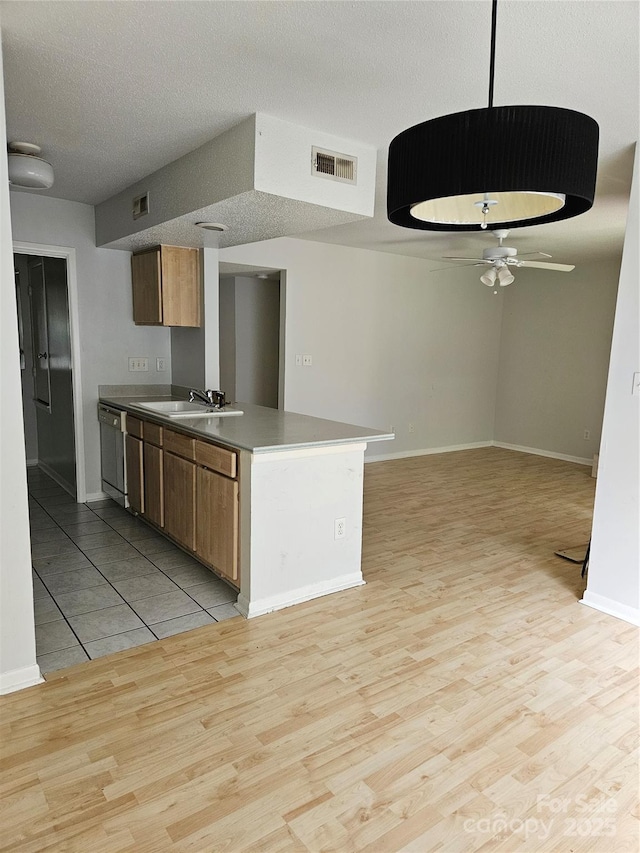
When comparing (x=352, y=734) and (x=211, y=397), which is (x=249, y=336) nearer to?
(x=211, y=397)

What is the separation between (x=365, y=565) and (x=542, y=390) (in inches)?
188

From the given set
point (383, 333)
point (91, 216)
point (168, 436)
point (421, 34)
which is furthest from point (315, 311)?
point (421, 34)

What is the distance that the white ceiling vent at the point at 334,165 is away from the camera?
112 inches

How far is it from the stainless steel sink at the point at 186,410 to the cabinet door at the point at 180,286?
0.63m

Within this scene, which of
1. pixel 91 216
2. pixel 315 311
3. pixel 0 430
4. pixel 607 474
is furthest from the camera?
pixel 315 311

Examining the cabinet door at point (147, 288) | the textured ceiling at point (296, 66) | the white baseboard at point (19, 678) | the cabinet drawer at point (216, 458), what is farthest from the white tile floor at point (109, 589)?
the textured ceiling at point (296, 66)

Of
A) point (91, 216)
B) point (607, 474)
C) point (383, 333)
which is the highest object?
point (91, 216)

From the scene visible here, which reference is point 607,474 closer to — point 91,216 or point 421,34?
point 421,34

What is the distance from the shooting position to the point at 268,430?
10.5 feet

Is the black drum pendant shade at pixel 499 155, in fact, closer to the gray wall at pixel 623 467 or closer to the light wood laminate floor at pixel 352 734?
the gray wall at pixel 623 467

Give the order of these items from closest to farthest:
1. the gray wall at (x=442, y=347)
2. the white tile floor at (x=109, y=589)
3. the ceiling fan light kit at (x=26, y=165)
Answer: the white tile floor at (x=109, y=589) < the ceiling fan light kit at (x=26, y=165) < the gray wall at (x=442, y=347)

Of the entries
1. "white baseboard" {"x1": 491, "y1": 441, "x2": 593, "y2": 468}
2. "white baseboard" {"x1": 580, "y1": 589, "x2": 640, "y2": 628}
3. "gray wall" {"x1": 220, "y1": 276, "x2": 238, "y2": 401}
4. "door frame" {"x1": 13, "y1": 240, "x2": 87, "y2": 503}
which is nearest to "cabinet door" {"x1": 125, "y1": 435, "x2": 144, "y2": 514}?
"door frame" {"x1": 13, "y1": 240, "x2": 87, "y2": 503}

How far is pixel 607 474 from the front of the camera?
2.93 m

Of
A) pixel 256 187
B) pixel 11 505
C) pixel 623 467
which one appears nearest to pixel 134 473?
pixel 11 505
